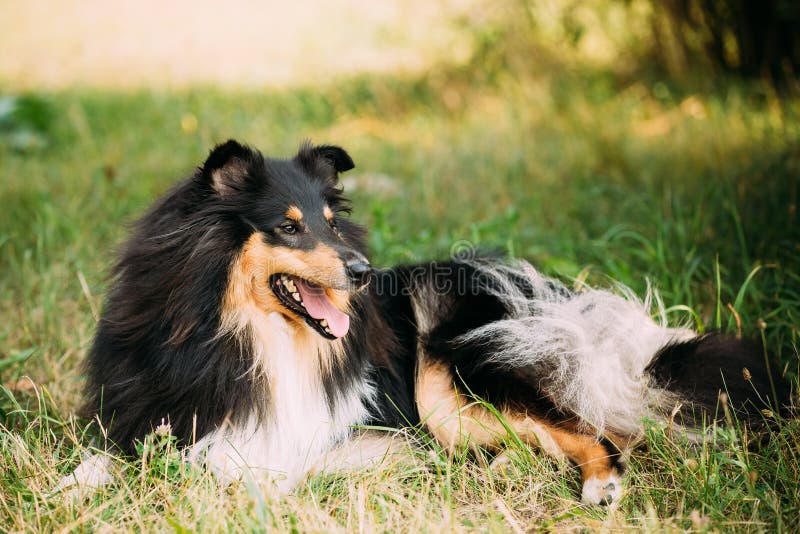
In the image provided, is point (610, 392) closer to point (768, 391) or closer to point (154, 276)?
point (768, 391)

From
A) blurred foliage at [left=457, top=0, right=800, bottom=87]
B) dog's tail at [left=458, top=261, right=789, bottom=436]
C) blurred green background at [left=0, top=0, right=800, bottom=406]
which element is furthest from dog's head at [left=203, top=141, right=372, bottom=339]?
blurred foliage at [left=457, top=0, right=800, bottom=87]

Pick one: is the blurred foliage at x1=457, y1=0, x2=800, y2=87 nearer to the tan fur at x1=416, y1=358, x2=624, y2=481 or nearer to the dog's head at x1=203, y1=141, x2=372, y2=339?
the tan fur at x1=416, y1=358, x2=624, y2=481

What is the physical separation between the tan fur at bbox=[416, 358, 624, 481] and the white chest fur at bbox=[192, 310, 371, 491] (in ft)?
1.48

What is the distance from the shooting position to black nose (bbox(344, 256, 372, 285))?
9.15 ft

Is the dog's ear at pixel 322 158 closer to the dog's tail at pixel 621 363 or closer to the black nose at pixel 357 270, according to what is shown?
the black nose at pixel 357 270

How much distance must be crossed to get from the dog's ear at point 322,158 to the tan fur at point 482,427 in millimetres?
1026

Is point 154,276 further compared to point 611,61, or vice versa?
point 611,61

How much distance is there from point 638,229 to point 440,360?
7.68 feet

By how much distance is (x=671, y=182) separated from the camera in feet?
18.5

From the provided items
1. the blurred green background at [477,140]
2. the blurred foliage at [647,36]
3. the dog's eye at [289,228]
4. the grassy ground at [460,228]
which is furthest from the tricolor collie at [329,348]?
the blurred foliage at [647,36]

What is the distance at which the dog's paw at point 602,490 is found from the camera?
9.45 feet

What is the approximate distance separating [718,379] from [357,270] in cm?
168

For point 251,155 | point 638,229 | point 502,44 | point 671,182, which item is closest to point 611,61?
point 502,44

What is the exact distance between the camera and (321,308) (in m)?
2.89
